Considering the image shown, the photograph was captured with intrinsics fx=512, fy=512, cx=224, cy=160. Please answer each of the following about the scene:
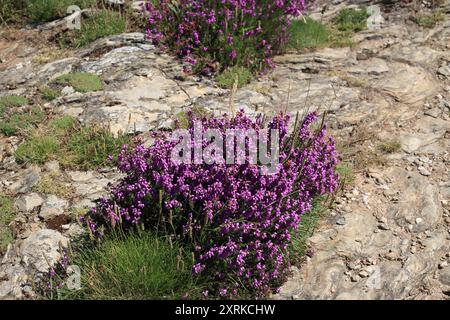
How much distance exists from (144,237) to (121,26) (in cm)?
465

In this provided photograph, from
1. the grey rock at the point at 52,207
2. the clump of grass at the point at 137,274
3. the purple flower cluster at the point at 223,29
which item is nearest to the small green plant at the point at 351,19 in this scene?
the purple flower cluster at the point at 223,29

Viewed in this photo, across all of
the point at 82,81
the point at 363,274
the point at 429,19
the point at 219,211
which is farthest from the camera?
the point at 429,19

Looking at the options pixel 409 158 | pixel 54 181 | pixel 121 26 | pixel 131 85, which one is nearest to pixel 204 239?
pixel 54 181

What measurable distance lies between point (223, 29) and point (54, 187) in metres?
3.41

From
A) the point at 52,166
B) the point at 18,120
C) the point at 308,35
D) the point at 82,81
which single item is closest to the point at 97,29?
the point at 82,81

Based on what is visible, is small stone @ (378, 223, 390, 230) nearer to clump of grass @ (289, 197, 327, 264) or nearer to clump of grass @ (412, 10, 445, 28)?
clump of grass @ (289, 197, 327, 264)

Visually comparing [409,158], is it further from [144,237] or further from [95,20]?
[95,20]

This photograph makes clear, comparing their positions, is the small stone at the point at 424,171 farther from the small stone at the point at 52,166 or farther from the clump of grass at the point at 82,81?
the clump of grass at the point at 82,81

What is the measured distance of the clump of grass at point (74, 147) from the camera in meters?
5.55

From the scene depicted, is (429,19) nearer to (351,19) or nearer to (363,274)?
(351,19)

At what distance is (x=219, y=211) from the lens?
13.9ft

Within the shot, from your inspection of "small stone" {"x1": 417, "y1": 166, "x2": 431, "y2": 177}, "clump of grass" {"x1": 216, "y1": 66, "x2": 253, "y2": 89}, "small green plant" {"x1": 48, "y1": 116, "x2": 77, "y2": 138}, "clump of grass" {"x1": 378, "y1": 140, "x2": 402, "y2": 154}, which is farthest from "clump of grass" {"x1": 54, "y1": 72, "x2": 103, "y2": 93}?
"small stone" {"x1": 417, "y1": 166, "x2": 431, "y2": 177}

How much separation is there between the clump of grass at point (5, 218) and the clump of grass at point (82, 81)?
6.55 feet

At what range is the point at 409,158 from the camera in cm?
566
